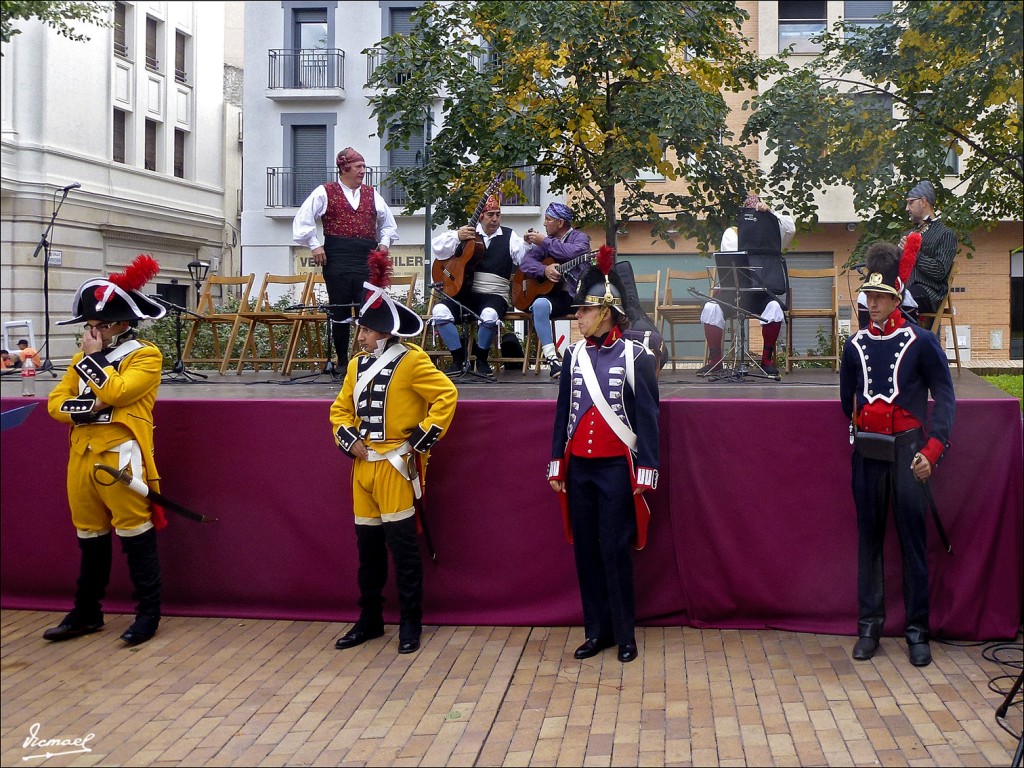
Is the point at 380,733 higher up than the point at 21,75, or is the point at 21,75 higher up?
the point at 21,75

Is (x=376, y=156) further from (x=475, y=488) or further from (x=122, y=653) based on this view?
(x=122, y=653)

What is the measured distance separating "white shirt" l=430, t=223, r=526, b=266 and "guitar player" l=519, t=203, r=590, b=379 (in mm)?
86

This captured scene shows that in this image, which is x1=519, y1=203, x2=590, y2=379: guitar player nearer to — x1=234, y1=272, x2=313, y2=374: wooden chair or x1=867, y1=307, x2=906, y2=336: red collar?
x1=234, y1=272, x2=313, y2=374: wooden chair

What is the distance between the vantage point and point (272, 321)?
29.2 feet

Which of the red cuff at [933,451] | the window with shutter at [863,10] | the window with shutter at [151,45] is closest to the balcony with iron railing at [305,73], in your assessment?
the window with shutter at [151,45]

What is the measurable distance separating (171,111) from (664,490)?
3111mm

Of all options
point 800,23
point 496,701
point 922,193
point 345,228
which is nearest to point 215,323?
point 345,228

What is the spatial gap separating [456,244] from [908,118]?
13.5 feet

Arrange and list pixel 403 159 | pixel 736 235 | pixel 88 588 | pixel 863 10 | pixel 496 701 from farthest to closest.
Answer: pixel 863 10
pixel 403 159
pixel 736 235
pixel 88 588
pixel 496 701

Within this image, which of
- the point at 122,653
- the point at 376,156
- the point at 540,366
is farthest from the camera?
the point at 376,156

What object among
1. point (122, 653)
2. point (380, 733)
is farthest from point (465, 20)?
point (380, 733)

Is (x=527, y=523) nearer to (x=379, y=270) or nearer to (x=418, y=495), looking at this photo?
(x=418, y=495)

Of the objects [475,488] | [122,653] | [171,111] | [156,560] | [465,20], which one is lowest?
[122,653]

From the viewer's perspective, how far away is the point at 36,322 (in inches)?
205
